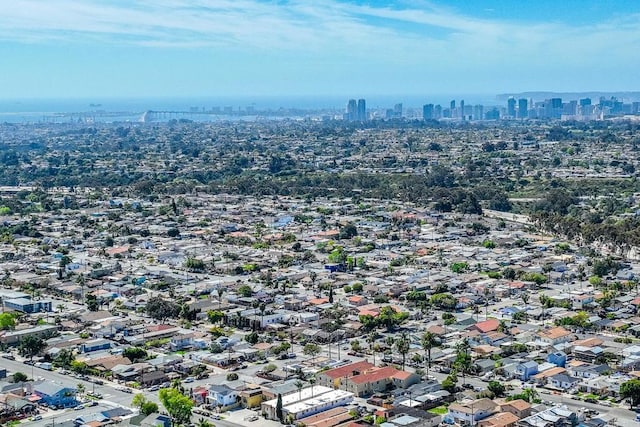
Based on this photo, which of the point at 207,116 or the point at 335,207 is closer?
the point at 335,207

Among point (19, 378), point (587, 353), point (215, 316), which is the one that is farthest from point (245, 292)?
point (587, 353)

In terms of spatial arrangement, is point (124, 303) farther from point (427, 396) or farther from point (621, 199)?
point (621, 199)

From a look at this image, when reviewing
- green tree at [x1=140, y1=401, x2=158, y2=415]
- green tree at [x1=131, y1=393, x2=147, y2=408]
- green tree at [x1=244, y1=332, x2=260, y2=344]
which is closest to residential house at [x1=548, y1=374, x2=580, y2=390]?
green tree at [x1=244, y1=332, x2=260, y2=344]

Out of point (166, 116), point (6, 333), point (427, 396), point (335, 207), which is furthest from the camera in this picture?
point (166, 116)

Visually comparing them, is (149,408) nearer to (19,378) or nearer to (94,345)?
(19,378)

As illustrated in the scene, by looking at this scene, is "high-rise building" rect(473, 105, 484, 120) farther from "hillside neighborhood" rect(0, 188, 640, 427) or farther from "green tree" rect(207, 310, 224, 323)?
"green tree" rect(207, 310, 224, 323)

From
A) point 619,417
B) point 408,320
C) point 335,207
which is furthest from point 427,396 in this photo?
point 335,207
